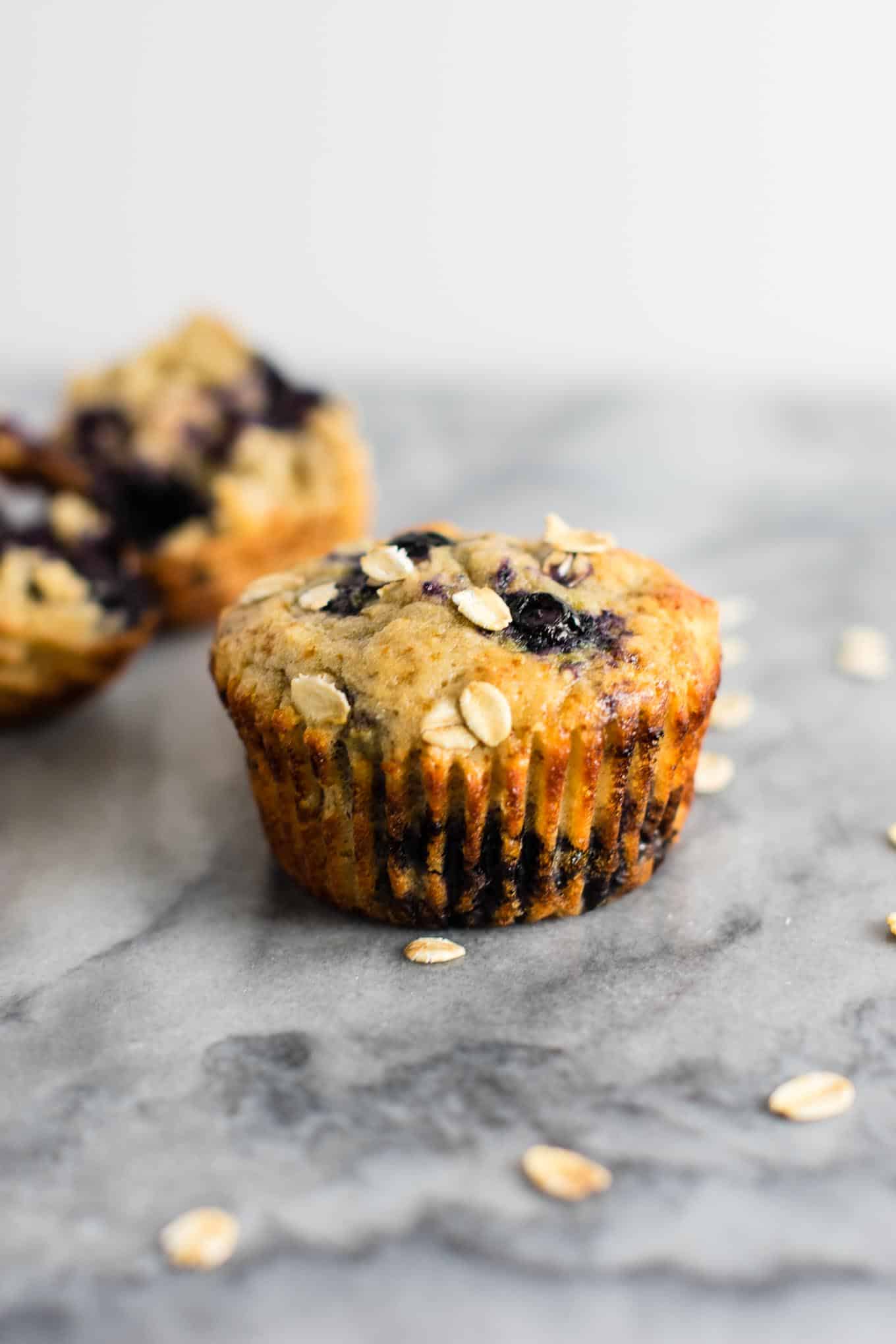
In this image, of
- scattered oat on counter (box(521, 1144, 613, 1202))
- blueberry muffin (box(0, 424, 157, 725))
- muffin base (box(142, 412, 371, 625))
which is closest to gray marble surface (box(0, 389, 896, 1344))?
scattered oat on counter (box(521, 1144, 613, 1202))

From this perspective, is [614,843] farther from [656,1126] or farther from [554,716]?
[656,1126]

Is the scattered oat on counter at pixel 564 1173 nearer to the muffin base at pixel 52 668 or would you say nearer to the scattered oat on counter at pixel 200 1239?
the scattered oat on counter at pixel 200 1239

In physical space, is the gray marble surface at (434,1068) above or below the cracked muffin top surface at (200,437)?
below

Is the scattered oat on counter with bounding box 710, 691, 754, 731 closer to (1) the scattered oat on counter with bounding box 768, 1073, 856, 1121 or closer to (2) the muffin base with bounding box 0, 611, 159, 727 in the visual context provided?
(1) the scattered oat on counter with bounding box 768, 1073, 856, 1121

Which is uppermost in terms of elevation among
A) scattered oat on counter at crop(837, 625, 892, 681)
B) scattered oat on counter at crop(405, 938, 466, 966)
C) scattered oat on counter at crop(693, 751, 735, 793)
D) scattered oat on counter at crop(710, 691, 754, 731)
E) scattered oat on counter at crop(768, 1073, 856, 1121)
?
scattered oat on counter at crop(837, 625, 892, 681)

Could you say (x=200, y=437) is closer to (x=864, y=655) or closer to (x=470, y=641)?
(x=470, y=641)

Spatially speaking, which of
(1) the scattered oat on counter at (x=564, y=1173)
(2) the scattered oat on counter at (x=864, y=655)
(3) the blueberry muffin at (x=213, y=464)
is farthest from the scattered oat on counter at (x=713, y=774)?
(3) the blueberry muffin at (x=213, y=464)

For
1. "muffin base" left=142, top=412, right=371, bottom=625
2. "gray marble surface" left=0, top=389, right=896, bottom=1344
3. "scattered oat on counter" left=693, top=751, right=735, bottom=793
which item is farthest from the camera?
"muffin base" left=142, top=412, right=371, bottom=625
